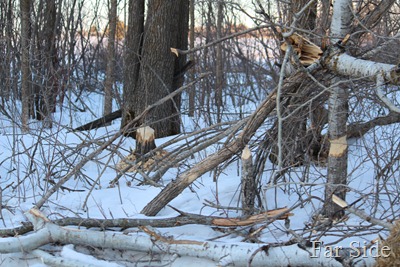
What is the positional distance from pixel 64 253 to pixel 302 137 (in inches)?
103

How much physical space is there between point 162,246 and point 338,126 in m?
1.72

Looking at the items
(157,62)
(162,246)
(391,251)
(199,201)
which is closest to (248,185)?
(199,201)

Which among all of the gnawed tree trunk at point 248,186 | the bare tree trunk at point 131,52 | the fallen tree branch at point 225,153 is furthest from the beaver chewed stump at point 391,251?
the bare tree trunk at point 131,52

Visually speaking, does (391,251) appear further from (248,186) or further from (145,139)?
(145,139)

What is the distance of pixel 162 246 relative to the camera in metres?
4.43

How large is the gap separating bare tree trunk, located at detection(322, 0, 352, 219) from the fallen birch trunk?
0.82 m

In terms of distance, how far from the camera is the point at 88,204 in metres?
5.90

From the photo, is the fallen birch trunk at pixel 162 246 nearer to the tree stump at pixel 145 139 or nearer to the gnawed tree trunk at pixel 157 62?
the tree stump at pixel 145 139

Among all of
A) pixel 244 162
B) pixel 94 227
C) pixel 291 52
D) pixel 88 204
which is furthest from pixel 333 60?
pixel 88 204

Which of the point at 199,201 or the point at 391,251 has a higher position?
the point at 391,251

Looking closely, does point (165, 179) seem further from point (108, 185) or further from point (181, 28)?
point (181, 28)

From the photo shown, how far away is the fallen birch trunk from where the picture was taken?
401 centimetres

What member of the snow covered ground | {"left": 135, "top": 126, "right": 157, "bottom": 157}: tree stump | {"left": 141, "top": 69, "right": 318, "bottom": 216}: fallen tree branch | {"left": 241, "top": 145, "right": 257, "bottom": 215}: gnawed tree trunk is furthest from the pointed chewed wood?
{"left": 241, "top": 145, "right": 257, "bottom": 215}: gnawed tree trunk

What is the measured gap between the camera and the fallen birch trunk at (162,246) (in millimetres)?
4008
